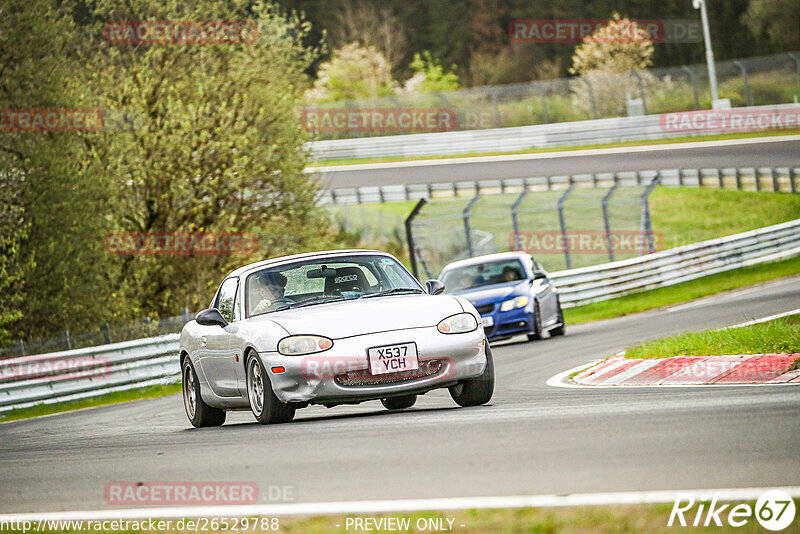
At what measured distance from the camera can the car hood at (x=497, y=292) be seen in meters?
20.1

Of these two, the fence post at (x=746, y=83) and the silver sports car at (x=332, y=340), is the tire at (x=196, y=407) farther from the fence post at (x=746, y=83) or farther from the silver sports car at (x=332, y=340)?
the fence post at (x=746, y=83)

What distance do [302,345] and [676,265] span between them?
2251 centimetres

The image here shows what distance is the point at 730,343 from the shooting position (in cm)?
1248

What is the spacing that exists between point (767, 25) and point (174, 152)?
2397 inches

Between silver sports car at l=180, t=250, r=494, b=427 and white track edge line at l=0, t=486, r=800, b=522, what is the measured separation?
3.15 metres

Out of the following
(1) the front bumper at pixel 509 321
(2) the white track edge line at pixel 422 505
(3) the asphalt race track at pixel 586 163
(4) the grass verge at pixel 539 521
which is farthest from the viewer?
(3) the asphalt race track at pixel 586 163

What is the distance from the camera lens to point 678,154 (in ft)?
152

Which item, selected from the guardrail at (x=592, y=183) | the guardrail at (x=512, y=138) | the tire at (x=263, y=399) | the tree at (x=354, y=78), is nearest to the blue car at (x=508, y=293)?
the tire at (x=263, y=399)

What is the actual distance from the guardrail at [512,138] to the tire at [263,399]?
131ft

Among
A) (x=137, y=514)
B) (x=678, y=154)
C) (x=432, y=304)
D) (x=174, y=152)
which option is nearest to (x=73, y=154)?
(x=174, y=152)

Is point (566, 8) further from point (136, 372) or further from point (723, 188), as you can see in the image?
point (136, 372)

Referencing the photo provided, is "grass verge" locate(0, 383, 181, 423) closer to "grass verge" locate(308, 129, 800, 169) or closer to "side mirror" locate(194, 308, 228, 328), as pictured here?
"side mirror" locate(194, 308, 228, 328)

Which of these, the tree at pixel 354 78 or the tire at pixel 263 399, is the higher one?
the tree at pixel 354 78

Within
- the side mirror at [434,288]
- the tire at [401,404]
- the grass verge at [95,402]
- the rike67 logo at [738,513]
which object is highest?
the side mirror at [434,288]
